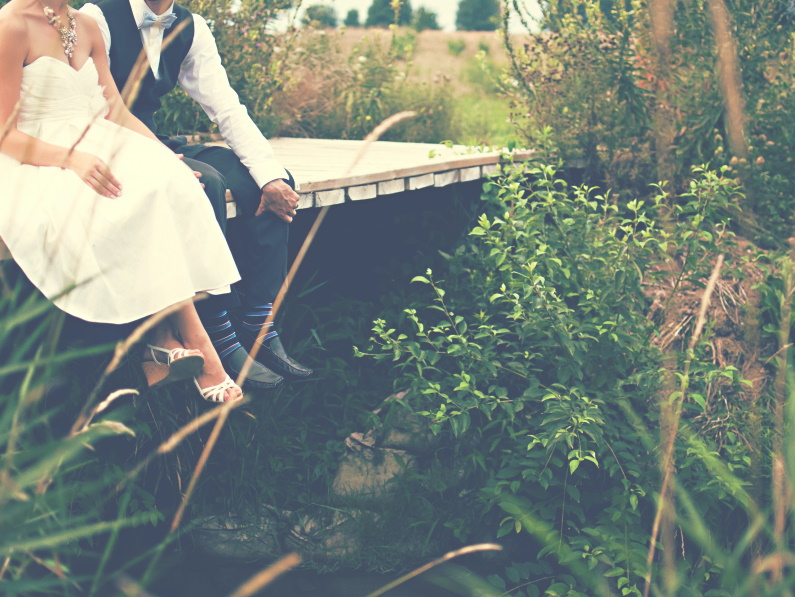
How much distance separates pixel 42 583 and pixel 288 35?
6237 millimetres

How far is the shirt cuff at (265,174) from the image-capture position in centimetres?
326

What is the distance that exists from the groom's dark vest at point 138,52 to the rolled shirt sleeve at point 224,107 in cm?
5

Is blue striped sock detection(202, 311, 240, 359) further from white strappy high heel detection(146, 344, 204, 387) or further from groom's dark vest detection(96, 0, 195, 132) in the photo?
groom's dark vest detection(96, 0, 195, 132)

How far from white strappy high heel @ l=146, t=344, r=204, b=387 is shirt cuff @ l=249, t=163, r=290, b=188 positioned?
805 millimetres

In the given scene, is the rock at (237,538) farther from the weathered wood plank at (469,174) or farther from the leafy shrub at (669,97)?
the leafy shrub at (669,97)

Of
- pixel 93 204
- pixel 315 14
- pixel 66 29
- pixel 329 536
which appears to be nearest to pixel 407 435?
pixel 329 536

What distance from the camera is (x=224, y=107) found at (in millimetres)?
3443

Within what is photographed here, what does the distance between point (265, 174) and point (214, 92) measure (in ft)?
1.61

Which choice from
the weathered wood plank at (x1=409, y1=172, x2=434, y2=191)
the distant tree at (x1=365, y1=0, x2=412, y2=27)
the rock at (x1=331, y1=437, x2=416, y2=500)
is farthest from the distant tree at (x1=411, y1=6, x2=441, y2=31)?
the rock at (x1=331, y1=437, x2=416, y2=500)

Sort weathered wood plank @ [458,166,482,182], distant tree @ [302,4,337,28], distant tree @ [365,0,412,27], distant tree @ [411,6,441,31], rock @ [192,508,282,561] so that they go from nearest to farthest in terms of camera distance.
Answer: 1. rock @ [192,508,282,561]
2. weathered wood plank @ [458,166,482,182]
3. distant tree @ [302,4,337,28]
4. distant tree @ [411,6,441,31]
5. distant tree @ [365,0,412,27]

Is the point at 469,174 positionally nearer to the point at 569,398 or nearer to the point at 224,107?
the point at 224,107

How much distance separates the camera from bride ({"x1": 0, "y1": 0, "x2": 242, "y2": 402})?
2.54m

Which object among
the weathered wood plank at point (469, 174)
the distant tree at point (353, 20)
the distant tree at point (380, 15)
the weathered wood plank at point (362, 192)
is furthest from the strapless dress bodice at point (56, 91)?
the distant tree at point (353, 20)

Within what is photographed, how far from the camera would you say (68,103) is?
2.86 m
